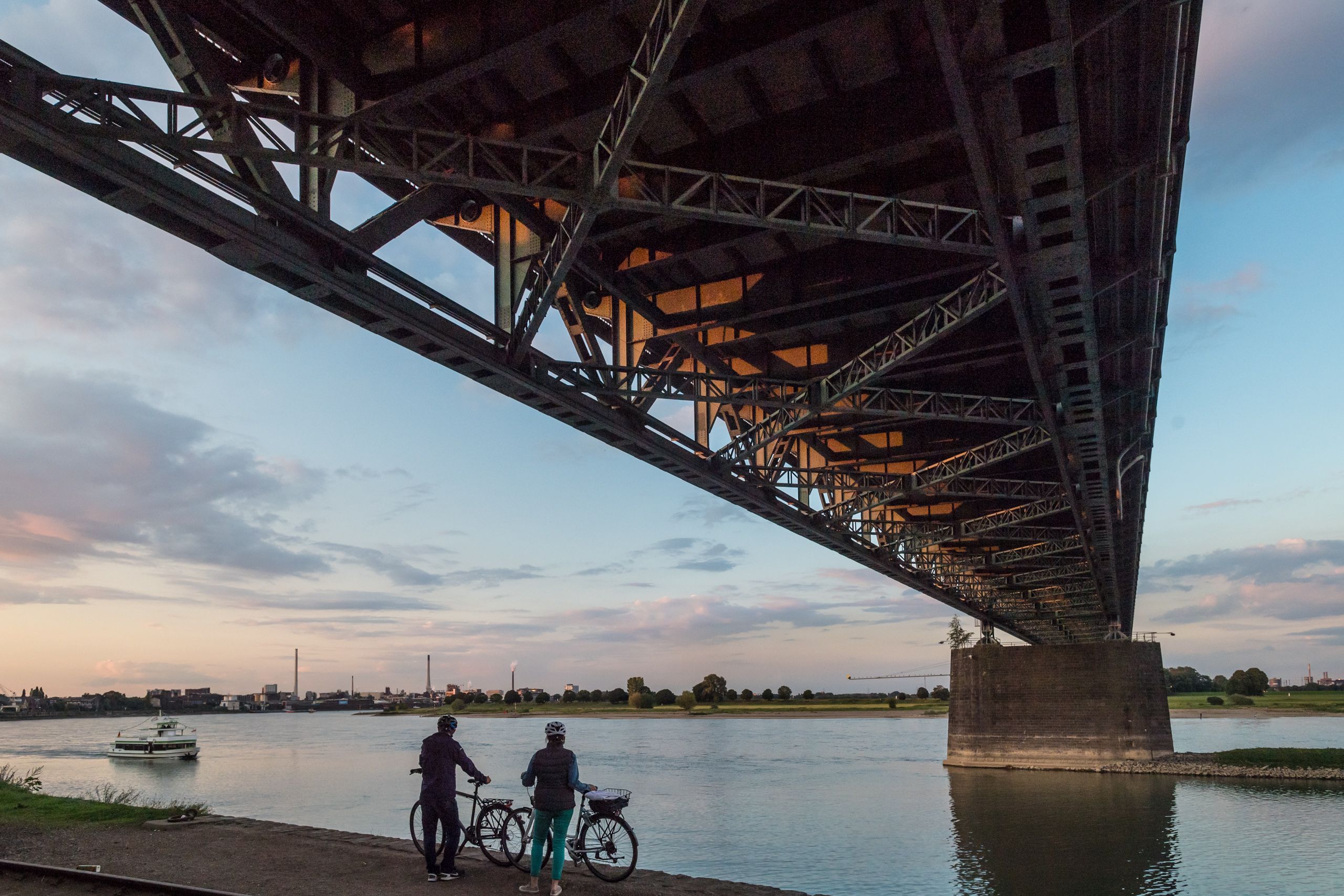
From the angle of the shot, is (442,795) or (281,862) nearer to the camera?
(442,795)

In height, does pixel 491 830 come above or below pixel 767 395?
below

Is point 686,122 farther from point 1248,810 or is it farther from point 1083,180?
point 1248,810

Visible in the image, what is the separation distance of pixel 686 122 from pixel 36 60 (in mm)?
7478

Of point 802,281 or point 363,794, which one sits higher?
point 802,281

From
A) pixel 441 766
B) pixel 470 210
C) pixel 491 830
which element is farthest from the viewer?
pixel 470 210

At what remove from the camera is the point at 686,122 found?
43.6 ft

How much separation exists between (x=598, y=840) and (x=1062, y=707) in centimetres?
4940

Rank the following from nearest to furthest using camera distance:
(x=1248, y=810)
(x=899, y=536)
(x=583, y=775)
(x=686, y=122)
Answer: (x=686, y=122)
(x=899, y=536)
(x=1248, y=810)
(x=583, y=775)

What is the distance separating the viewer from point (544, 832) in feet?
34.0

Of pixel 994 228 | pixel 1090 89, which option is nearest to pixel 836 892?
Answer: pixel 994 228

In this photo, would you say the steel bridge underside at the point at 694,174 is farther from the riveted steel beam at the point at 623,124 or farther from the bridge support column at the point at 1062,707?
the bridge support column at the point at 1062,707

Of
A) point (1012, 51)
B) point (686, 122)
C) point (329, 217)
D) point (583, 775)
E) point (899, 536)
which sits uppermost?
point (686, 122)

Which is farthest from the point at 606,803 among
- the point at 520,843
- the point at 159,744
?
the point at 159,744

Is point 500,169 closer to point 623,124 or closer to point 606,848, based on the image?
point 623,124
